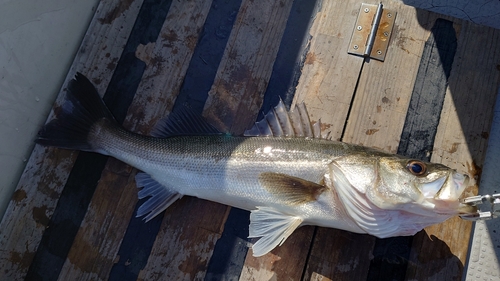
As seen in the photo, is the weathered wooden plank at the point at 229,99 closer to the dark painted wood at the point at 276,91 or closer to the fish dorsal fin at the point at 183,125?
the dark painted wood at the point at 276,91

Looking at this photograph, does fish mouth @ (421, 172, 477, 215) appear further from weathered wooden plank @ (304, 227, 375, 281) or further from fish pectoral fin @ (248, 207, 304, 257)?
fish pectoral fin @ (248, 207, 304, 257)

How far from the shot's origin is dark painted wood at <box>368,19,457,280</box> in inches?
96.7

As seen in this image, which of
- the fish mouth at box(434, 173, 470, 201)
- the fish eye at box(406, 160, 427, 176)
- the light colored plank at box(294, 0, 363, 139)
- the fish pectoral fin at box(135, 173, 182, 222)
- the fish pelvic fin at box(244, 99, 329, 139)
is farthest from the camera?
the light colored plank at box(294, 0, 363, 139)

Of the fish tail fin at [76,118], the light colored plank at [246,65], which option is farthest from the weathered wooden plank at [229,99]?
the fish tail fin at [76,118]

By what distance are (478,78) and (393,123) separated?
75cm

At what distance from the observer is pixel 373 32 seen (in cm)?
277

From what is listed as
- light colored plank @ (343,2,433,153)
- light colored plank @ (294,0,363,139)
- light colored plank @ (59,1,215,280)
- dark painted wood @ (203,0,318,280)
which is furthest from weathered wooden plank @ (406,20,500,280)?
light colored plank @ (59,1,215,280)

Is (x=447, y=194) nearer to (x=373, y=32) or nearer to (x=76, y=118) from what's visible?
(x=373, y=32)

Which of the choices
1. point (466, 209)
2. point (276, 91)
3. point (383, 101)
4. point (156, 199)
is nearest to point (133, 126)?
point (156, 199)

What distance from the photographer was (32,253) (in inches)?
101

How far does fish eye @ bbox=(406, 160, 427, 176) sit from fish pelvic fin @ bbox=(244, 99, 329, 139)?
613mm

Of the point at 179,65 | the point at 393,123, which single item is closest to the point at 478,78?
the point at 393,123

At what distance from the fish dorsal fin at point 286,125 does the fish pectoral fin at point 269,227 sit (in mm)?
519

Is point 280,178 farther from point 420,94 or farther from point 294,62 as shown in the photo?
point 420,94
